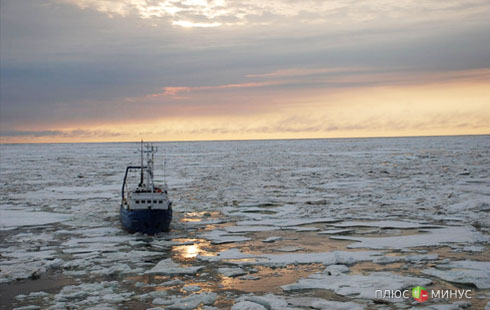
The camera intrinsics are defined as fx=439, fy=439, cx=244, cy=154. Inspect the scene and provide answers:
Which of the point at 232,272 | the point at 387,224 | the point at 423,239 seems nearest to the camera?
the point at 232,272

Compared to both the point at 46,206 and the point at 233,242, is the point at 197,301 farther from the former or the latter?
the point at 46,206

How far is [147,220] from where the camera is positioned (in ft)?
54.0

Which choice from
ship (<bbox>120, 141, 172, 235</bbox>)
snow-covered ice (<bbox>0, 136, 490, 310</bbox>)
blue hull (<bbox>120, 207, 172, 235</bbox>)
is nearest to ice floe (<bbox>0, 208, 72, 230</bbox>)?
snow-covered ice (<bbox>0, 136, 490, 310</bbox>)

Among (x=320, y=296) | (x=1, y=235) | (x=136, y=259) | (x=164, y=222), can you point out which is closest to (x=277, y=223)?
(x=164, y=222)

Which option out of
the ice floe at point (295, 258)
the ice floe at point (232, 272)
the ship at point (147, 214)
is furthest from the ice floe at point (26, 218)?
the ice floe at point (232, 272)

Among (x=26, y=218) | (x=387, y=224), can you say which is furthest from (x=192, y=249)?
(x=26, y=218)

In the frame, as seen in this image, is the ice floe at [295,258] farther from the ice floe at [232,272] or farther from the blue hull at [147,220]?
the blue hull at [147,220]

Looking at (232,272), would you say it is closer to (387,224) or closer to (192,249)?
(192,249)

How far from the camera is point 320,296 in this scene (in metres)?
9.95

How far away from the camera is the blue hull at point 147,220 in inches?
649

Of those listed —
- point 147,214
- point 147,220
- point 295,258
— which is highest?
point 147,214

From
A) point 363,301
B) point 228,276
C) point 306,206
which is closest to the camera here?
point 363,301

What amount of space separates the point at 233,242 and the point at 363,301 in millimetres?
6519

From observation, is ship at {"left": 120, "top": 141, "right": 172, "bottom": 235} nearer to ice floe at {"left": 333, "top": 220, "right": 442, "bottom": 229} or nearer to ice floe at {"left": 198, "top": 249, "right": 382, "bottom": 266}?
ice floe at {"left": 198, "top": 249, "right": 382, "bottom": 266}
